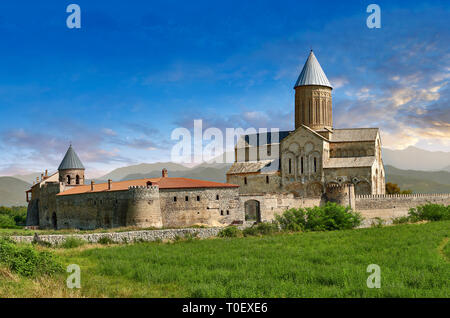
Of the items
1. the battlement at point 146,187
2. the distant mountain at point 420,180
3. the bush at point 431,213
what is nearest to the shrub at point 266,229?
the battlement at point 146,187

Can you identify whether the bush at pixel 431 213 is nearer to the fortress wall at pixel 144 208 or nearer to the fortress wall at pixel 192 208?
the fortress wall at pixel 192 208

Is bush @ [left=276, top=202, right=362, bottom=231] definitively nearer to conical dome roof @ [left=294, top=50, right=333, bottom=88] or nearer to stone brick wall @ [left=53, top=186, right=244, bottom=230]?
stone brick wall @ [left=53, top=186, right=244, bottom=230]

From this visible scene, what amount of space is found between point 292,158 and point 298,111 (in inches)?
202

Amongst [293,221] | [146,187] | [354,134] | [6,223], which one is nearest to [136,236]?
[146,187]

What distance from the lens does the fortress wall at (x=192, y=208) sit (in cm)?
3359

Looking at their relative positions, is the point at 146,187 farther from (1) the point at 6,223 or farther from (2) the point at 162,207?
(1) the point at 6,223

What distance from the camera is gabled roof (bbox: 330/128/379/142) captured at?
42.8m

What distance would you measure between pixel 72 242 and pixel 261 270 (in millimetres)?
13366

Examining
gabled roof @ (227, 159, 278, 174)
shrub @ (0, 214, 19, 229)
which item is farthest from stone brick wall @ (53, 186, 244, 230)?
shrub @ (0, 214, 19, 229)

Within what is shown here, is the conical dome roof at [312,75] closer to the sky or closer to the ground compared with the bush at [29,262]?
closer to the sky

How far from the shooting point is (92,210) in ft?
120

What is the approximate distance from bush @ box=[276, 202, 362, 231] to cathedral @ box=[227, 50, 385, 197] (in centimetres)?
996

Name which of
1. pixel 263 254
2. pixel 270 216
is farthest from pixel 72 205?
pixel 263 254
